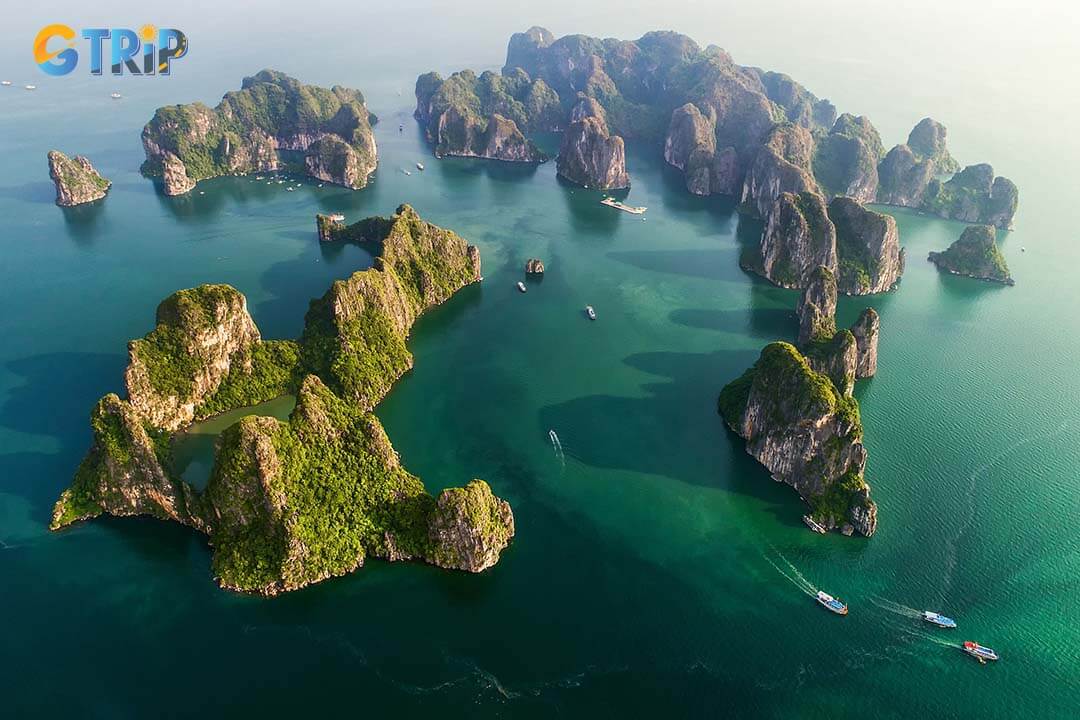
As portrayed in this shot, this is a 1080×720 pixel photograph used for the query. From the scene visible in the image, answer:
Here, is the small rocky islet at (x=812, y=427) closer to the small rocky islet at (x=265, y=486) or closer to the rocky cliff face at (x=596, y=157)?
the small rocky islet at (x=265, y=486)

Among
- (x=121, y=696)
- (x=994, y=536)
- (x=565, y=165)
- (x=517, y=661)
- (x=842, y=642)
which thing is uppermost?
(x=565, y=165)

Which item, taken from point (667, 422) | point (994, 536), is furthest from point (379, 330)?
point (994, 536)

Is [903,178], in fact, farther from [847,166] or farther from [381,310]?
[381,310]

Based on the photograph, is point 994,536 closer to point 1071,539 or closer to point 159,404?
point 1071,539

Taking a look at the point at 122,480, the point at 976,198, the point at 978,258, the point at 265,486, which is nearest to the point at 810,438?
the point at 265,486

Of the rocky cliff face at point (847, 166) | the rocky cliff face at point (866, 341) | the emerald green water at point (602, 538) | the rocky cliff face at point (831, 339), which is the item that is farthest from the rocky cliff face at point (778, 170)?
the rocky cliff face at point (866, 341)
